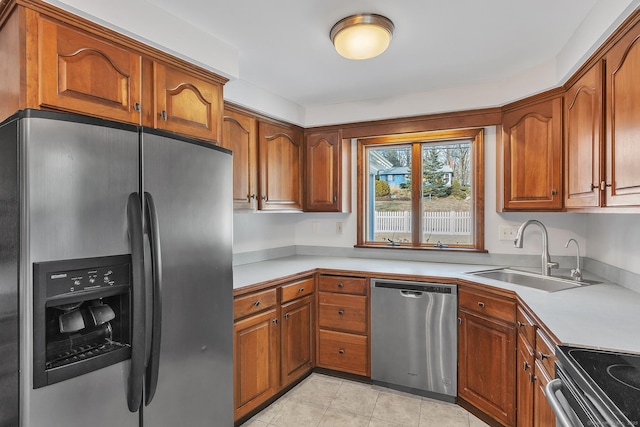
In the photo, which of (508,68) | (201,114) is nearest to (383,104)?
(508,68)

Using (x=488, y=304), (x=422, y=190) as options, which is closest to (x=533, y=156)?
(x=422, y=190)

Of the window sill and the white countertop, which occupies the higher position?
the window sill

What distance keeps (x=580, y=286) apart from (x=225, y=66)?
2493 millimetres

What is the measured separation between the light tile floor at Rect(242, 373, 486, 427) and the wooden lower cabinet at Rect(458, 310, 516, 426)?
158 mm

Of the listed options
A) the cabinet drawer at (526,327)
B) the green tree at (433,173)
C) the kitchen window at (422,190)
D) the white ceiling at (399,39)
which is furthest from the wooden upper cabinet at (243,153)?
the cabinet drawer at (526,327)

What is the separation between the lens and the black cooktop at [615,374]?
3.06ft

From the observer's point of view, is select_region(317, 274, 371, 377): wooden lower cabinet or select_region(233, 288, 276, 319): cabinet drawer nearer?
select_region(233, 288, 276, 319): cabinet drawer

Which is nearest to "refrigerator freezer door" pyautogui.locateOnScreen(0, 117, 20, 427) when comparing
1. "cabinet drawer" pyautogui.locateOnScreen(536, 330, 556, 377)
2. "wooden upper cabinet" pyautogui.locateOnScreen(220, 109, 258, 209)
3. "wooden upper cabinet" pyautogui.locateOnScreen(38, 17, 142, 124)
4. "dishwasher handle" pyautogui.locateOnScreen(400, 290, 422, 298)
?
"wooden upper cabinet" pyautogui.locateOnScreen(38, 17, 142, 124)

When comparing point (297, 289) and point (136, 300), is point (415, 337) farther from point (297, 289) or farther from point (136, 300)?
point (136, 300)

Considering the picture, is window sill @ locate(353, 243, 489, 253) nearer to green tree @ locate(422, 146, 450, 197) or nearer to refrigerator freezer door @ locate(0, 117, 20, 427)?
green tree @ locate(422, 146, 450, 197)

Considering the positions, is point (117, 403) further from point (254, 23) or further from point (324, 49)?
point (324, 49)

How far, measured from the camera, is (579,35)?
1.93m

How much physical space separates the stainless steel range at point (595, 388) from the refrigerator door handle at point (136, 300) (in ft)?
4.73

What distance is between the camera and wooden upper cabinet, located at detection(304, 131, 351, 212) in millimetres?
3389
